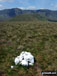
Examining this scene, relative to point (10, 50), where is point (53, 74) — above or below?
below

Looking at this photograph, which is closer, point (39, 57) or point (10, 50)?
point (39, 57)

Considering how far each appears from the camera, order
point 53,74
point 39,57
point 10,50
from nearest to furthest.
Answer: point 53,74, point 39,57, point 10,50

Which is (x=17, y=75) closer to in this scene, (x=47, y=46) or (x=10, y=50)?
(x=10, y=50)

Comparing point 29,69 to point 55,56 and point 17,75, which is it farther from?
point 55,56

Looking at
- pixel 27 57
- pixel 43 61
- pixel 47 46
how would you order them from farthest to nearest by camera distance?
1. pixel 47 46
2. pixel 43 61
3. pixel 27 57

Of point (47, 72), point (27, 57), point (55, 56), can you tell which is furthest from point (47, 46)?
point (47, 72)

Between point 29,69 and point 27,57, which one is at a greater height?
point 27,57

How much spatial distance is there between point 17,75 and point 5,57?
657 cm

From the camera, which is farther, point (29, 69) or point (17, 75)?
point (29, 69)

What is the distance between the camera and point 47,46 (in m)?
29.3

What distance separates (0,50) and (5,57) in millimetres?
3964

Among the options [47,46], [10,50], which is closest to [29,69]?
[10,50]

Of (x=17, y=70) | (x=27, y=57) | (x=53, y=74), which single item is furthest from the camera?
(x=27, y=57)

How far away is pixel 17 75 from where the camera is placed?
57.5ft
